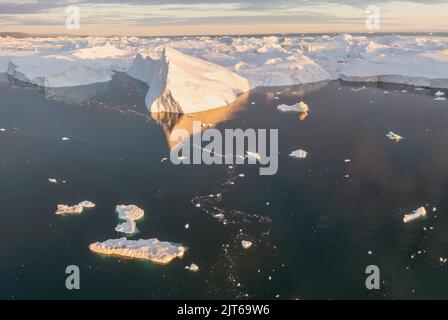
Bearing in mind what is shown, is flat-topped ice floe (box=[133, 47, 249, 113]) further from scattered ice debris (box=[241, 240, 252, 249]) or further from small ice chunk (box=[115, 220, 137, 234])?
scattered ice debris (box=[241, 240, 252, 249])

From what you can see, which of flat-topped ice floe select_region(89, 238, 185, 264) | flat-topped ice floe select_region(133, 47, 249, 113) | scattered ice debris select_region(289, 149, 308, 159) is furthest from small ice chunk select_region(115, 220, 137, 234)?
flat-topped ice floe select_region(133, 47, 249, 113)

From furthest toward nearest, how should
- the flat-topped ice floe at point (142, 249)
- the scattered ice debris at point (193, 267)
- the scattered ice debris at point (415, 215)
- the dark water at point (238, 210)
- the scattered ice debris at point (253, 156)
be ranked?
the scattered ice debris at point (253, 156) → the scattered ice debris at point (415, 215) → the flat-topped ice floe at point (142, 249) → the scattered ice debris at point (193, 267) → the dark water at point (238, 210)

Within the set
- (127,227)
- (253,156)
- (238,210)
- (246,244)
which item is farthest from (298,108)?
(127,227)

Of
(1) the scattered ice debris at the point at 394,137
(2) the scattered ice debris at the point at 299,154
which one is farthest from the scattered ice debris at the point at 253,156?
(1) the scattered ice debris at the point at 394,137

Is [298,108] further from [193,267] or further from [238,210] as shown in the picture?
[193,267]

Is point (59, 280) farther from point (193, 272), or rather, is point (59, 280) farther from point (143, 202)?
point (143, 202)

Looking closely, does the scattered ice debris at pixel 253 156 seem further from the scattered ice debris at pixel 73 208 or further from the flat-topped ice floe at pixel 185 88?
the flat-topped ice floe at pixel 185 88
